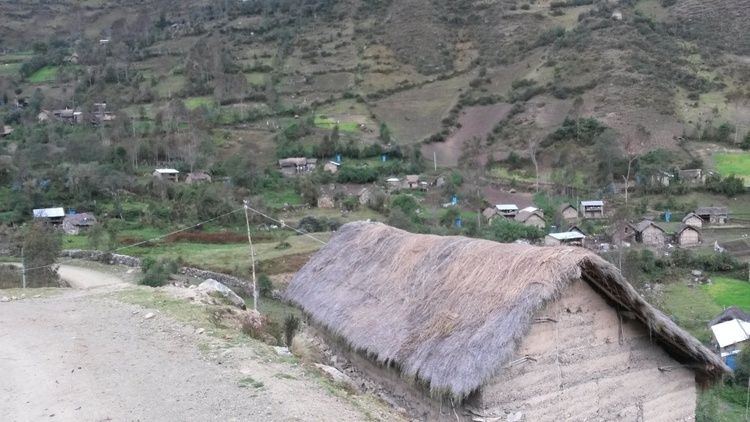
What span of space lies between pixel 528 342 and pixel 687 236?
108 feet

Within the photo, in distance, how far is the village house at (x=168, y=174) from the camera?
50.2 metres

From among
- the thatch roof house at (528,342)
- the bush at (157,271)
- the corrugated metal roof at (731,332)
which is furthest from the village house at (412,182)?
the thatch roof house at (528,342)

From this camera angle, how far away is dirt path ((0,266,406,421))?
7949mm

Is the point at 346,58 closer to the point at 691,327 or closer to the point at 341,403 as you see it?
the point at 691,327

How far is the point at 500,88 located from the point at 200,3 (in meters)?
65.9

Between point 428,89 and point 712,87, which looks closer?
point 712,87

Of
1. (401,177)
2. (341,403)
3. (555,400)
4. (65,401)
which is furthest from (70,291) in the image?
(401,177)

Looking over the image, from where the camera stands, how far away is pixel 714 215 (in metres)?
40.7

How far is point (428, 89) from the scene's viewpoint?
75.4 meters

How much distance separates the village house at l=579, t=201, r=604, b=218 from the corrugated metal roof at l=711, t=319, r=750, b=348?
66.8 feet

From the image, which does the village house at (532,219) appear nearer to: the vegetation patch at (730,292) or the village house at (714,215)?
the village house at (714,215)

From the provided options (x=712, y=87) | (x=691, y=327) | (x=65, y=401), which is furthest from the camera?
(x=712, y=87)

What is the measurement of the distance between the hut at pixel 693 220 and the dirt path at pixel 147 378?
114 feet

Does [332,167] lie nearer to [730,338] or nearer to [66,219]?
[66,219]
